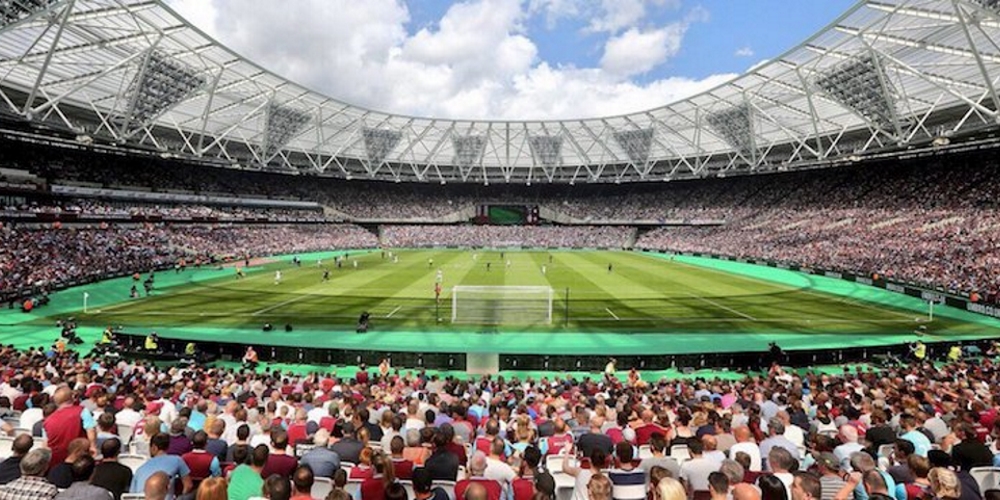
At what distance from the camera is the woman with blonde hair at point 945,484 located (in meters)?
4.96

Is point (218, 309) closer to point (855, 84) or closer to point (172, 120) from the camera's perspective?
point (172, 120)

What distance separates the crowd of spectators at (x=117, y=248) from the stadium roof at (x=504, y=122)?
31.5 ft

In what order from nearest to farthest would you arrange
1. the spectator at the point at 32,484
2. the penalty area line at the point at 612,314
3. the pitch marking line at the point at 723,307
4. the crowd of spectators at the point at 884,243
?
the spectator at the point at 32,484, the penalty area line at the point at 612,314, the pitch marking line at the point at 723,307, the crowd of spectators at the point at 884,243

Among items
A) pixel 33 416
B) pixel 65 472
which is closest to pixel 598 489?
pixel 65 472

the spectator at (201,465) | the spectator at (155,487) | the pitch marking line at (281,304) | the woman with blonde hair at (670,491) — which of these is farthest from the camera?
the pitch marking line at (281,304)

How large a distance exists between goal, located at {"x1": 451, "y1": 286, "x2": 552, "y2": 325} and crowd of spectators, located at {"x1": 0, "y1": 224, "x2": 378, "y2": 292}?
28.7m

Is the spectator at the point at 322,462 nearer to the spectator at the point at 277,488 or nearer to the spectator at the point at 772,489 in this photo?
the spectator at the point at 277,488

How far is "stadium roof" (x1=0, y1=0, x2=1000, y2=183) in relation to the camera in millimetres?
34562

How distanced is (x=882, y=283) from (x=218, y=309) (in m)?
50.5

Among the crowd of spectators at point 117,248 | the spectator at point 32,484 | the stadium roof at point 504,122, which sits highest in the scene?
the stadium roof at point 504,122

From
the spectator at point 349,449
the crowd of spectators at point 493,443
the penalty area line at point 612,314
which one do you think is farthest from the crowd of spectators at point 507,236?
the spectator at point 349,449

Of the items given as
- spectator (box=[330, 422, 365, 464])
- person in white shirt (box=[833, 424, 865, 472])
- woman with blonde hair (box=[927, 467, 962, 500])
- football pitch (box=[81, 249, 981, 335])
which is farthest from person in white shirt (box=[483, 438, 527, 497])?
football pitch (box=[81, 249, 981, 335])

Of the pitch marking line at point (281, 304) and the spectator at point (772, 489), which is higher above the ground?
the spectator at point (772, 489)

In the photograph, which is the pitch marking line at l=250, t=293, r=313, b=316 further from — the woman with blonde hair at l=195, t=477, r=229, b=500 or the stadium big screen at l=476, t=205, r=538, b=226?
the stadium big screen at l=476, t=205, r=538, b=226
